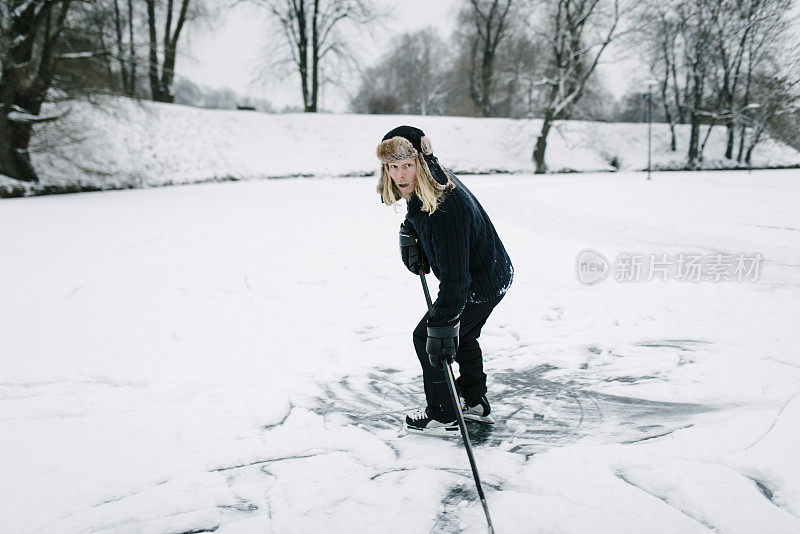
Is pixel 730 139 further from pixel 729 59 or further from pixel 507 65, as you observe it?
pixel 507 65

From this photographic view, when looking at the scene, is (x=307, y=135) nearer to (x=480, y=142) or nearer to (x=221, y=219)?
(x=480, y=142)

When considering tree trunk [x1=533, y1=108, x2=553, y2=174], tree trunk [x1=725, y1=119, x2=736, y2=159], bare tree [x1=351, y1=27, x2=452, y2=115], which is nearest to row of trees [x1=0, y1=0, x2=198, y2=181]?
tree trunk [x1=533, y1=108, x2=553, y2=174]

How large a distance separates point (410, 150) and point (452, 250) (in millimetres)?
498

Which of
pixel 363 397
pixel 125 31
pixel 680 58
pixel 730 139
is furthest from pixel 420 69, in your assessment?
pixel 363 397

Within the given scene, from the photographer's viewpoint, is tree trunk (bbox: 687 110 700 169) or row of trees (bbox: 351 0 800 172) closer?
row of trees (bbox: 351 0 800 172)

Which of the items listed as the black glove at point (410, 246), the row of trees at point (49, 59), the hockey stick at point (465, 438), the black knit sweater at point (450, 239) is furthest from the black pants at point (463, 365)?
the row of trees at point (49, 59)

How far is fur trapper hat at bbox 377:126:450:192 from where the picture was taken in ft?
7.90

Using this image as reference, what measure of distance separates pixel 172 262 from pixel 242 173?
14490 mm

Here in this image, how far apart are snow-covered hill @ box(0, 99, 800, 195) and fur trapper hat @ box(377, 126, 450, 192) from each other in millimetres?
15872

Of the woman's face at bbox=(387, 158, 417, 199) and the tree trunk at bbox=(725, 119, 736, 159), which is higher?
the tree trunk at bbox=(725, 119, 736, 159)

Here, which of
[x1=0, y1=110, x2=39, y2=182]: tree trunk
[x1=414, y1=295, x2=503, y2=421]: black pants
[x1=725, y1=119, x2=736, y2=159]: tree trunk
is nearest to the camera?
[x1=414, y1=295, x2=503, y2=421]: black pants

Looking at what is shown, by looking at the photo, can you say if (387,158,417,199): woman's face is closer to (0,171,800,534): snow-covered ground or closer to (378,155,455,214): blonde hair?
(378,155,455,214): blonde hair

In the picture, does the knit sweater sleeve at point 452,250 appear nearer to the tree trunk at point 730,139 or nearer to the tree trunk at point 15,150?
the tree trunk at point 15,150

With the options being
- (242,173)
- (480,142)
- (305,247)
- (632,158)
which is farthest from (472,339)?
(632,158)
